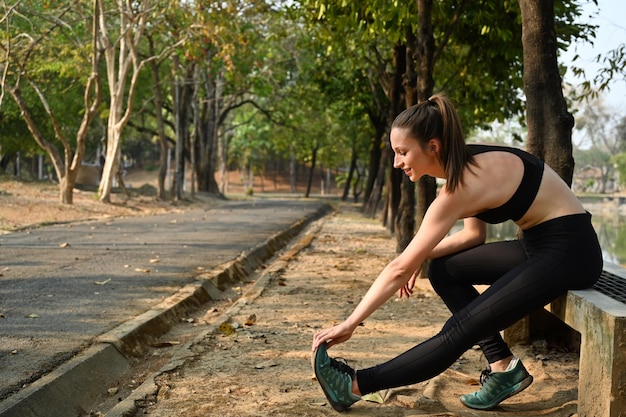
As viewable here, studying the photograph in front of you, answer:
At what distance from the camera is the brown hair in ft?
12.2

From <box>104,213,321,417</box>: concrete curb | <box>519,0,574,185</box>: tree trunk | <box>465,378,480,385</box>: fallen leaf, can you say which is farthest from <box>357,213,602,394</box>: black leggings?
<box>519,0,574,185</box>: tree trunk

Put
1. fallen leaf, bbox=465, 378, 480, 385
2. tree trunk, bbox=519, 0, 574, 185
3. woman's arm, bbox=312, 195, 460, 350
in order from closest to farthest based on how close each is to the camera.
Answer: woman's arm, bbox=312, 195, 460, 350, fallen leaf, bbox=465, 378, 480, 385, tree trunk, bbox=519, 0, 574, 185

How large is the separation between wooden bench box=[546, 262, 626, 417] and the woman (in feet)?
0.52

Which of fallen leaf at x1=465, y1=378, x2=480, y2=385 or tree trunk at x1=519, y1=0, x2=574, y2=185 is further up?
tree trunk at x1=519, y1=0, x2=574, y2=185

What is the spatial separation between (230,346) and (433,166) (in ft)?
7.79

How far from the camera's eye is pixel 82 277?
328 inches

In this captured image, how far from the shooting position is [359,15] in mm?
11352

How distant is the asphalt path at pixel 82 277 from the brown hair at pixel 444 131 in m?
2.49

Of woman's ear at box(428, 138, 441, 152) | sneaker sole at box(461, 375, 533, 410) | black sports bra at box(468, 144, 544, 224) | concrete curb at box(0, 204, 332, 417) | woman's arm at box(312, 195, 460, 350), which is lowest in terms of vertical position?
concrete curb at box(0, 204, 332, 417)

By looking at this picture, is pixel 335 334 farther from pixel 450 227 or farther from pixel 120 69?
pixel 120 69

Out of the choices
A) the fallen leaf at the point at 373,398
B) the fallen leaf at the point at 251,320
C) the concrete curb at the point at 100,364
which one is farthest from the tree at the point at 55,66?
the fallen leaf at the point at 373,398

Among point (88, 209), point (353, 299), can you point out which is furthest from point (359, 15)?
point (88, 209)

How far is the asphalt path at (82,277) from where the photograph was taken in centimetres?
521

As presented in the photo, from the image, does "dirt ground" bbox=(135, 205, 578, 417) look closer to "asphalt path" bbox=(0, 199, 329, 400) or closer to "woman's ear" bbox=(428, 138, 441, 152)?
"asphalt path" bbox=(0, 199, 329, 400)
